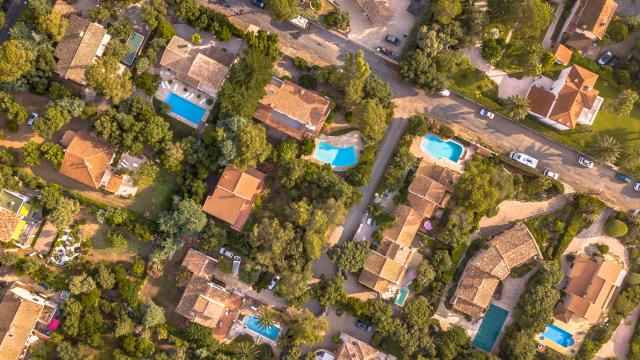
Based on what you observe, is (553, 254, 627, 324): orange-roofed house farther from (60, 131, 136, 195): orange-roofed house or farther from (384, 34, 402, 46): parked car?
(60, 131, 136, 195): orange-roofed house

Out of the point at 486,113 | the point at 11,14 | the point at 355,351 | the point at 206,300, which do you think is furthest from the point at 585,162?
the point at 11,14

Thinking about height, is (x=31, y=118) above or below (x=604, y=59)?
below

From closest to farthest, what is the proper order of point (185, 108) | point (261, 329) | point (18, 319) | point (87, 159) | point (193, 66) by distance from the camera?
point (18, 319), point (87, 159), point (193, 66), point (185, 108), point (261, 329)

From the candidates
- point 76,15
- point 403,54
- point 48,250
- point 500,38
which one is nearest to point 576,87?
point 500,38

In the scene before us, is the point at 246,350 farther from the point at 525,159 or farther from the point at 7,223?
the point at 525,159

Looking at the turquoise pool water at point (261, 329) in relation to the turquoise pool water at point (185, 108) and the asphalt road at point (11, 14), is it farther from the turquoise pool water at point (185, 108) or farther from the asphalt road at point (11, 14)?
the asphalt road at point (11, 14)

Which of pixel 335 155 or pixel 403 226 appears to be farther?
pixel 335 155
